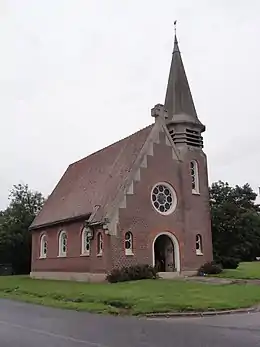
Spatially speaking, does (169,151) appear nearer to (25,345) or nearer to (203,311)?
(203,311)

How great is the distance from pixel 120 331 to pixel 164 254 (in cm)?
2110

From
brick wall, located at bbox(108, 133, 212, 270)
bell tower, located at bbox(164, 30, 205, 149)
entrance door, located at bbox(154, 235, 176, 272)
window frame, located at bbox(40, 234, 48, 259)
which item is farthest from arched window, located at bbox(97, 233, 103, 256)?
window frame, located at bbox(40, 234, 48, 259)

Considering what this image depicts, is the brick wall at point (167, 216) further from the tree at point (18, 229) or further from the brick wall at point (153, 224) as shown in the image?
the tree at point (18, 229)

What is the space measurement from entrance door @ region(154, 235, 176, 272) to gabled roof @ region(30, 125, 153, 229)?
200 inches

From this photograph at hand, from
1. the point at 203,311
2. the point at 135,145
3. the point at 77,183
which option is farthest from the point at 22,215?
the point at 203,311

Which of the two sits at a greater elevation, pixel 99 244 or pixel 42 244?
pixel 42 244

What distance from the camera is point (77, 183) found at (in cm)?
3828

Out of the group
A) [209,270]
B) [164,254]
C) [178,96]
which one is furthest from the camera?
[178,96]

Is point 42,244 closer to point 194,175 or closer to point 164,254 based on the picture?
point 164,254

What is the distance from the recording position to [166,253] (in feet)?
106

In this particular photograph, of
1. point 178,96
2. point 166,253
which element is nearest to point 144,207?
point 166,253

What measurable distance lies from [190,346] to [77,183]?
29549mm

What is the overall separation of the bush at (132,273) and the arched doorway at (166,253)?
85.6 inches

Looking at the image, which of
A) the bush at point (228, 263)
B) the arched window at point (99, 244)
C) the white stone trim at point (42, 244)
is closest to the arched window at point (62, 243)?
the white stone trim at point (42, 244)
